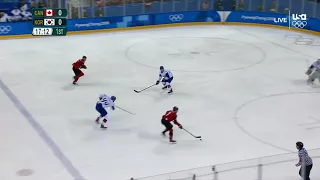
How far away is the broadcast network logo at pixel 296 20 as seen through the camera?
2492 centimetres

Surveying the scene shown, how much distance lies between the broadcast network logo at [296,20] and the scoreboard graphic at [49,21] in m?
12.5

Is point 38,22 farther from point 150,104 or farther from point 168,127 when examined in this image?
point 168,127

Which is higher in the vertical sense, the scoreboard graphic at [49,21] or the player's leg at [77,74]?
the scoreboard graphic at [49,21]

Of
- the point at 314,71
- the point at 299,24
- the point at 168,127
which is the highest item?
the point at 299,24

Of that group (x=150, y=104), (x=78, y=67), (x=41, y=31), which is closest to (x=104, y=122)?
(x=150, y=104)

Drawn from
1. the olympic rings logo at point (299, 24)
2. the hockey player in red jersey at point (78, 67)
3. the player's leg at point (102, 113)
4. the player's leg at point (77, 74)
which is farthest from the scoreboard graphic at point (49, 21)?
the olympic rings logo at point (299, 24)

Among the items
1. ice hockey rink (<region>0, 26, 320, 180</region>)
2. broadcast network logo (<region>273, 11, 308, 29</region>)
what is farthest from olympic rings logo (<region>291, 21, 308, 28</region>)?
ice hockey rink (<region>0, 26, 320, 180</region>)

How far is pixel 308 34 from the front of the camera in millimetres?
24516

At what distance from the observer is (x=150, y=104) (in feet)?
48.4

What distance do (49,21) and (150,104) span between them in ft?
16.0

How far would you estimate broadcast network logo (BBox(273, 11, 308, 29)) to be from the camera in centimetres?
2492

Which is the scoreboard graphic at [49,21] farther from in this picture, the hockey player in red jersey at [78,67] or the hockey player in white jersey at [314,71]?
the hockey player in white jersey at [314,71]

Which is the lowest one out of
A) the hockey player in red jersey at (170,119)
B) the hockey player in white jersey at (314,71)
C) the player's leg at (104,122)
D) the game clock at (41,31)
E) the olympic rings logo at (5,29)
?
the player's leg at (104,122)

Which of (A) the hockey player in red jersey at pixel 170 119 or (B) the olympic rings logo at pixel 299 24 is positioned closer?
(A) the hockey player in red jersey at pixel 170 119
